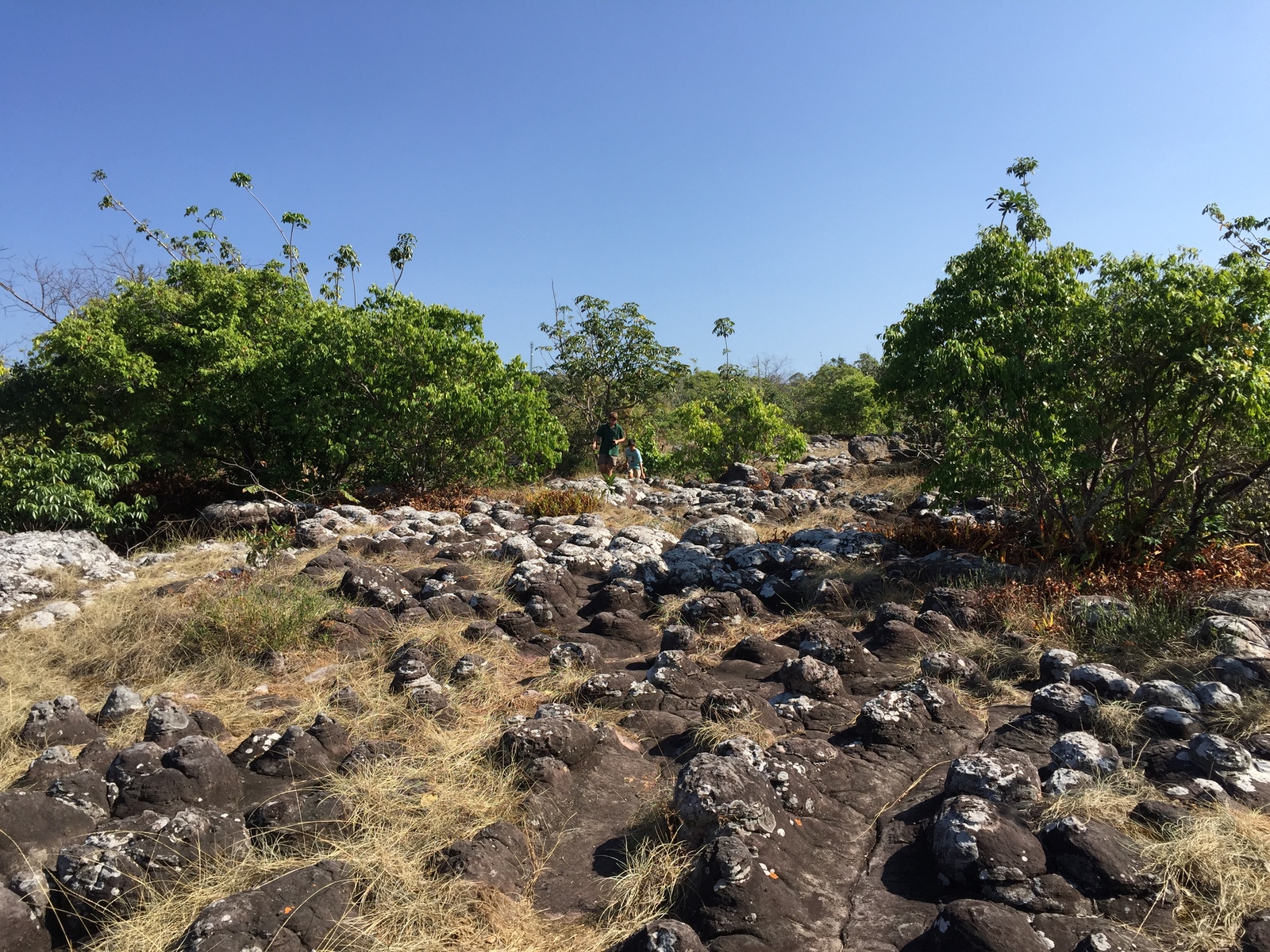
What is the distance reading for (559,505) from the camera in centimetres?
1191

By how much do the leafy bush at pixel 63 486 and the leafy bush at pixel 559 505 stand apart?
5.08 meters

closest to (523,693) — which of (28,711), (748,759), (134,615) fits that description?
(748,759)

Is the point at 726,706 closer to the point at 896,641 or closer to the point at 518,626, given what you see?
the point at 896,641

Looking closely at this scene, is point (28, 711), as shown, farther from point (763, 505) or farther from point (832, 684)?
point (763, 505)

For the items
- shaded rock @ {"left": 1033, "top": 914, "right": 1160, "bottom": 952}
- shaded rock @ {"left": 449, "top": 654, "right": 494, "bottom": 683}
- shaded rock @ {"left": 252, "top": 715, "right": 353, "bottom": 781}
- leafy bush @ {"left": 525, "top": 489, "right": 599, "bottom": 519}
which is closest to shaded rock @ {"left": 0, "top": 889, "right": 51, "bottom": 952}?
shaded rock @ {"left": 252, "top": 715, "right": 353, "bottom": 781}

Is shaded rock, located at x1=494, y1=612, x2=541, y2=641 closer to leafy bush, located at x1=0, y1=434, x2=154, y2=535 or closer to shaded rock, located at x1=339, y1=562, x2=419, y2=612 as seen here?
shaded rock, located at x1=339, y1=562, x2=419, y2=612

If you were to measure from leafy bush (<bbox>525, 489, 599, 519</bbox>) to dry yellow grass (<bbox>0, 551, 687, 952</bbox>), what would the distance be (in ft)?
11.1

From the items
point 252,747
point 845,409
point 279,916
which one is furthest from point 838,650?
point 845,409

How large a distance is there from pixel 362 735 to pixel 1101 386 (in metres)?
6.49

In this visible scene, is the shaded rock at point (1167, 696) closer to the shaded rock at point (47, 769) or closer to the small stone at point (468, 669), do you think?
the small stone at point (468, 669)

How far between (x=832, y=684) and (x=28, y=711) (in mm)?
4850

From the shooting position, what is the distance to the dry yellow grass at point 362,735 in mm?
3035

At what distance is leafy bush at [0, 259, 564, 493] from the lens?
11547 millimetres

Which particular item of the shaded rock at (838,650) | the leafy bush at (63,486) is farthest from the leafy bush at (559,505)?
the shaded rock at (838,650)
